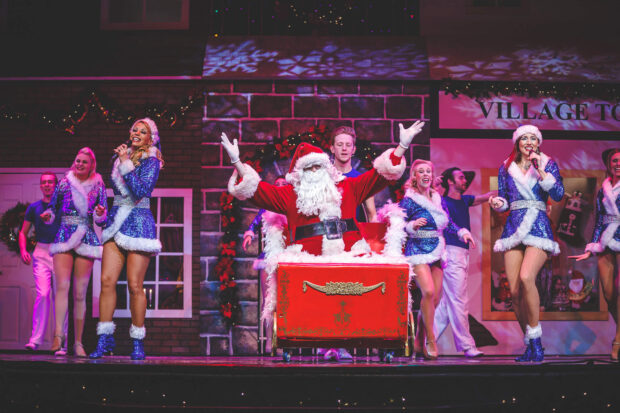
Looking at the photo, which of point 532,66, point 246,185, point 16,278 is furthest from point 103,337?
point 532,66

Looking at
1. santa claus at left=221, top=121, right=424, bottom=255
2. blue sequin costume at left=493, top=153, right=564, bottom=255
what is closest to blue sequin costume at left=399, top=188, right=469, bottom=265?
blue sequin costume at left=493, top=153, right=564, bottom=255

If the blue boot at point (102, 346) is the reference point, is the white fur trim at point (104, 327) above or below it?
above

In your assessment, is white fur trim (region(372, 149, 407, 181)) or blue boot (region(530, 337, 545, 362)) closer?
white fur trim (region(372, 149, 407, 181))

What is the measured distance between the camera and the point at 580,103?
26.9 ft

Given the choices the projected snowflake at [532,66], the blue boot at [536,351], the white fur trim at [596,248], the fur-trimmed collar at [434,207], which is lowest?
the blue boot at [536,351]

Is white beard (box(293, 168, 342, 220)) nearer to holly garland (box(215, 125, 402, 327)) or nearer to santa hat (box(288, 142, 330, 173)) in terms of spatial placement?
santa hat (box(288, 142, 330, 173))

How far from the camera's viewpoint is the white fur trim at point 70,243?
20.1 ft

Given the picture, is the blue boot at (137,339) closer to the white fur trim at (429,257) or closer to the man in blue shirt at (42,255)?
the man in blue shirt at (42,255)

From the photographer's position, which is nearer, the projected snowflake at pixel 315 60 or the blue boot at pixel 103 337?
the blue boot at pixel 103 337

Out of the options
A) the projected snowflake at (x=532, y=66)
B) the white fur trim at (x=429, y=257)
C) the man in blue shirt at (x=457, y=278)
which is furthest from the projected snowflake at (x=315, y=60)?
the white fur trim at (x=429, y=257)

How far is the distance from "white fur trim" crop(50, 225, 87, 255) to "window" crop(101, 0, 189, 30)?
11.6 feet

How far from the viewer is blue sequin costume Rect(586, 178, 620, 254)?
19.9 feet

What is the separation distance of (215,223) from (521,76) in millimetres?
3881

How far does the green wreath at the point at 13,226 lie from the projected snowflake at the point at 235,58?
2.73 meters
